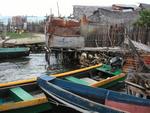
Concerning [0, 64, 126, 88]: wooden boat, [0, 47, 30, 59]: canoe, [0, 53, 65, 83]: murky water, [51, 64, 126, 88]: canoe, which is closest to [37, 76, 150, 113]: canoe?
[0, 64, 126, 88]: wooden boat

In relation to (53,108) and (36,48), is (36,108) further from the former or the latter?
(36,48)

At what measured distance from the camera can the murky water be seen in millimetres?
19375

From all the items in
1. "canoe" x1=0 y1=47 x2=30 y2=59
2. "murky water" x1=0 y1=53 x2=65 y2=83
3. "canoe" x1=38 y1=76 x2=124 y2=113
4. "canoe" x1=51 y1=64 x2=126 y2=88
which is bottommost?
"murky water" x1=0 y1=53 x2=65 y2=83

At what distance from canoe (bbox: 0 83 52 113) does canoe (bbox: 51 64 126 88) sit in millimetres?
1761

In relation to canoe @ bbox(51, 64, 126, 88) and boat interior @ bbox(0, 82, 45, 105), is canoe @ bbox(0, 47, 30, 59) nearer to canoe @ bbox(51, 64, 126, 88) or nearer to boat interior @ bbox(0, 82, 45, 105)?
canoe @ bbox(51, 64, 126, 88)

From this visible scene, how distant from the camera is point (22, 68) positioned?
22453 mm

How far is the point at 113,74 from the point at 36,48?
62.9 feet

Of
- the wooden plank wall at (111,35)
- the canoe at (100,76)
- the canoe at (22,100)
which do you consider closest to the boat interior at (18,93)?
the canoe at (22,100)

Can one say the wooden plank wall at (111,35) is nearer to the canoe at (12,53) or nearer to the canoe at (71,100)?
the canoe at (12,53)

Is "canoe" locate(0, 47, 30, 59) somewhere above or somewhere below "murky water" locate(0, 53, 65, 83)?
above

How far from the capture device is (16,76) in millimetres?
19359

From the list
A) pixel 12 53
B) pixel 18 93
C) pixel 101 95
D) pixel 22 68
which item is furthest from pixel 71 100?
pixel 12 53

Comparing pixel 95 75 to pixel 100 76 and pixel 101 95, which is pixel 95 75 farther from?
pixel 101 95

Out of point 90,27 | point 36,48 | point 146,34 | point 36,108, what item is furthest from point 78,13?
point 36,108
